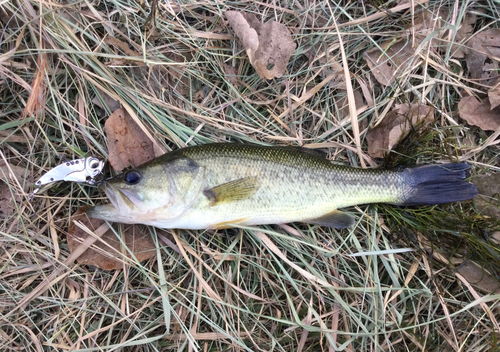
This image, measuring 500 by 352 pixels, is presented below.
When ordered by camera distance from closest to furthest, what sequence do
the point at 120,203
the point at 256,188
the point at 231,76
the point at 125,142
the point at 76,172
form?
the point at 120,203
the point at 256,188
the point at 76,172
the point at 125,142
the point at 231,76

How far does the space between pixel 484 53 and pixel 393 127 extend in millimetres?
1193

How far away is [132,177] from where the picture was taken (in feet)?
8.22

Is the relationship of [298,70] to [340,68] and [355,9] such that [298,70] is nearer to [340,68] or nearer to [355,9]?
[340,68]

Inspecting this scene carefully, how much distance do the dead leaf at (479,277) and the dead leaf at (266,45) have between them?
2.44m

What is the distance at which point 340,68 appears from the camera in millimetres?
3053

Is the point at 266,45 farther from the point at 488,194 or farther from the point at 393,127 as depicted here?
the point at 488,194

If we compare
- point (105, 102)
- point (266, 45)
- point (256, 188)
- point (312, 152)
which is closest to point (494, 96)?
point (312, 152)

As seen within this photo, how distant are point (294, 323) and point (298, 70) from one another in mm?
2322

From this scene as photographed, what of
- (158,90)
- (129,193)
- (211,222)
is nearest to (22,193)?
(129,193)

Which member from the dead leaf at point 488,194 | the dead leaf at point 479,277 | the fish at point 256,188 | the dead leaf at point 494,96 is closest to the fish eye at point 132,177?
the fish at point 256,188

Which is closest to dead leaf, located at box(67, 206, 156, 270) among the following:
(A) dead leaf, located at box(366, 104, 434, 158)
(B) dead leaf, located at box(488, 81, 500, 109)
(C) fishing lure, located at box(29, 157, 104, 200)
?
(C) fishing lure, located at box(29, 157, 104, 200)

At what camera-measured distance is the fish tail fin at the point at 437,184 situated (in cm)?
274

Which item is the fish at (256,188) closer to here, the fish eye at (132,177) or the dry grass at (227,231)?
the fish eye at (132,177)

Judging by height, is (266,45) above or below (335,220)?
above
